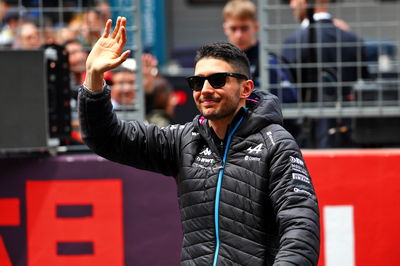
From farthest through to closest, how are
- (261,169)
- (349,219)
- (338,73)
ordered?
(338,73)
(349,219)
(261,169)

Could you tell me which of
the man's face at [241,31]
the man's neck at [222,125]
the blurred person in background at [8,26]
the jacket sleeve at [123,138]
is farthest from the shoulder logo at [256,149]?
the blurred person in background at [8,26]

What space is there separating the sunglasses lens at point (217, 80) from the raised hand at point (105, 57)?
42 centimetres

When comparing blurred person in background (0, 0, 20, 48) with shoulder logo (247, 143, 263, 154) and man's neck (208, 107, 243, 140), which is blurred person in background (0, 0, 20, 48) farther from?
shoulder logo (247, 143, 263, 154)

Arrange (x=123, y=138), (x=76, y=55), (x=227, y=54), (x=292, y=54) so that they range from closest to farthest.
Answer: (x=227, y=54)
(x=123, y=138)
(x=292, y=54)
(x=76, y=55)

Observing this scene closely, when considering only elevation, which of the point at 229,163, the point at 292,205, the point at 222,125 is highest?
the point at 222,125

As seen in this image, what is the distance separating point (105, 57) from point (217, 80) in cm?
55

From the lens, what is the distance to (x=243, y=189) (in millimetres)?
3996

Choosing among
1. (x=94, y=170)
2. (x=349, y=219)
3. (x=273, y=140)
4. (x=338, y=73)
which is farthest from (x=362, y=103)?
(x=273, y=140)

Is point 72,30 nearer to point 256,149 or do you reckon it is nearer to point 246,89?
point 246,89

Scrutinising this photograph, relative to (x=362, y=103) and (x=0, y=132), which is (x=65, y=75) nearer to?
(x=0, y=132)

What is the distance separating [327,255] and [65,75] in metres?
2.20

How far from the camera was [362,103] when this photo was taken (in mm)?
6293

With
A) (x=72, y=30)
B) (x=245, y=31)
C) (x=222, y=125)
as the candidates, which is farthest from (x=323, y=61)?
(x=222, y=125)

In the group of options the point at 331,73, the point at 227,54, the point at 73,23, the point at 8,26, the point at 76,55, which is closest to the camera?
the point at 227,54
